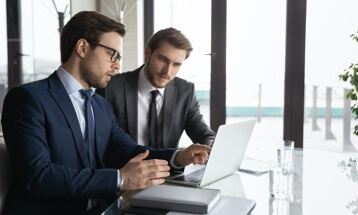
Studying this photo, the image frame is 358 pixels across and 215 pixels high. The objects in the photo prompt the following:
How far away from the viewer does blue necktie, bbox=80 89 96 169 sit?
1441 millimetres

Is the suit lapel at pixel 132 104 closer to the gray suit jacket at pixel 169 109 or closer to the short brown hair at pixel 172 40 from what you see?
the gray suit jacket at pixel 169 109

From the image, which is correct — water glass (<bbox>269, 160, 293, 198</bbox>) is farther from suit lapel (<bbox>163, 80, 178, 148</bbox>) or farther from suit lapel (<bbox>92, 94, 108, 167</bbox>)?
suit lapel (<bbox>163, 80, 178, 148</bbox>)

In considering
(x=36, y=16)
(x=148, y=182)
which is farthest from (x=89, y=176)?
(x=36, y=16)

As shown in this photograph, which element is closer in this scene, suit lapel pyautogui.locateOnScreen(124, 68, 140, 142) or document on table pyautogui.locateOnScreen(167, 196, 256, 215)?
document on table pyautogui.locateOnScreen(167, 196, 256, 215)

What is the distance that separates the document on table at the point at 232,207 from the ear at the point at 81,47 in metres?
0.79

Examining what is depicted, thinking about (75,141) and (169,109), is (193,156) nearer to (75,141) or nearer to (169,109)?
(75,141)

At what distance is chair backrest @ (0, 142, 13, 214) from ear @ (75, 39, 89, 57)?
0.45 metres

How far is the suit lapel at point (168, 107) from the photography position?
212 cm

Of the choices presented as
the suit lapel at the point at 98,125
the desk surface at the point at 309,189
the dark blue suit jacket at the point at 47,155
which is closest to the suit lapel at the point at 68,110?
the dark blue suit jacket at the point at 47,155

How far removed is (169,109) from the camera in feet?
7.10

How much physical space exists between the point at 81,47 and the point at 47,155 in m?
0.46

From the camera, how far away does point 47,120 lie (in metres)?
1.28

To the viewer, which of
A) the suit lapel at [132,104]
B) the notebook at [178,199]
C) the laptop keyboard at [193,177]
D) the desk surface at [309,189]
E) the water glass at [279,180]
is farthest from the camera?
the suit lapel at [132,104]

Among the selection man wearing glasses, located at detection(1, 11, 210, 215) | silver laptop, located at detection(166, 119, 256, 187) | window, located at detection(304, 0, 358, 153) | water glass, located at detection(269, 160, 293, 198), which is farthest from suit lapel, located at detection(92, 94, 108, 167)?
window, located at detection(304, 0, 358, 153)
